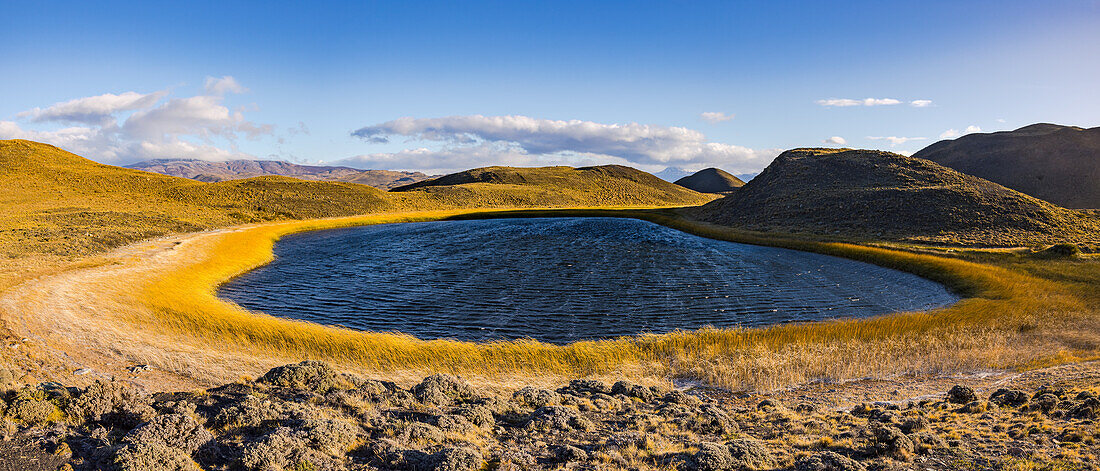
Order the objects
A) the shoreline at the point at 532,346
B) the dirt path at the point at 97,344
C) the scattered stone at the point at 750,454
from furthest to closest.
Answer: the shoreline at the point at 532,346
the dirt path at the point at 97,344
the scattered stone at the point at 750,454

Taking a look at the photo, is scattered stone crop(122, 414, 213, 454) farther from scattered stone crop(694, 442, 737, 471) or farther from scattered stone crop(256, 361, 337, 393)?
scattered stone crop(694, 442, 737, 471)

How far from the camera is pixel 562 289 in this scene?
32750mm

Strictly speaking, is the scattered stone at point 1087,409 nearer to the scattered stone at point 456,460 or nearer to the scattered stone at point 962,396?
the scattered stone at point 962,396

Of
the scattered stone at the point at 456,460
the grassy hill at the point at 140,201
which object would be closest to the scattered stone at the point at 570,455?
the scattered stone at the point at 456,460

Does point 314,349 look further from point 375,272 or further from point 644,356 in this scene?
point 375,272

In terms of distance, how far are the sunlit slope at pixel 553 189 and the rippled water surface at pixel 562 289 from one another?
267 feet

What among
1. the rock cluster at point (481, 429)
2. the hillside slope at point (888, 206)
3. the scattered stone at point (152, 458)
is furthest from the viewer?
the hillside slope at point (888, 206)

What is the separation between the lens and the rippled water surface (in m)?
25.3

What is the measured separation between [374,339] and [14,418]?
35.3ft

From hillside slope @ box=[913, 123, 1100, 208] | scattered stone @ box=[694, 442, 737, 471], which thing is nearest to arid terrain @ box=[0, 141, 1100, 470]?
scattered stone @ box=[694, 442, 737, 471]

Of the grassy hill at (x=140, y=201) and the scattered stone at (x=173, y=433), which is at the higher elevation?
the grassy hill at (x=140, y=201)

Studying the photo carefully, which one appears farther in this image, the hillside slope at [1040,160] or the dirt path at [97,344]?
the hillside slope at [1040,160]

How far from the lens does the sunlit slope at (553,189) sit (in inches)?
5335

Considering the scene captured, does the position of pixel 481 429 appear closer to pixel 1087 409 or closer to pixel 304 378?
pixel 304 378
